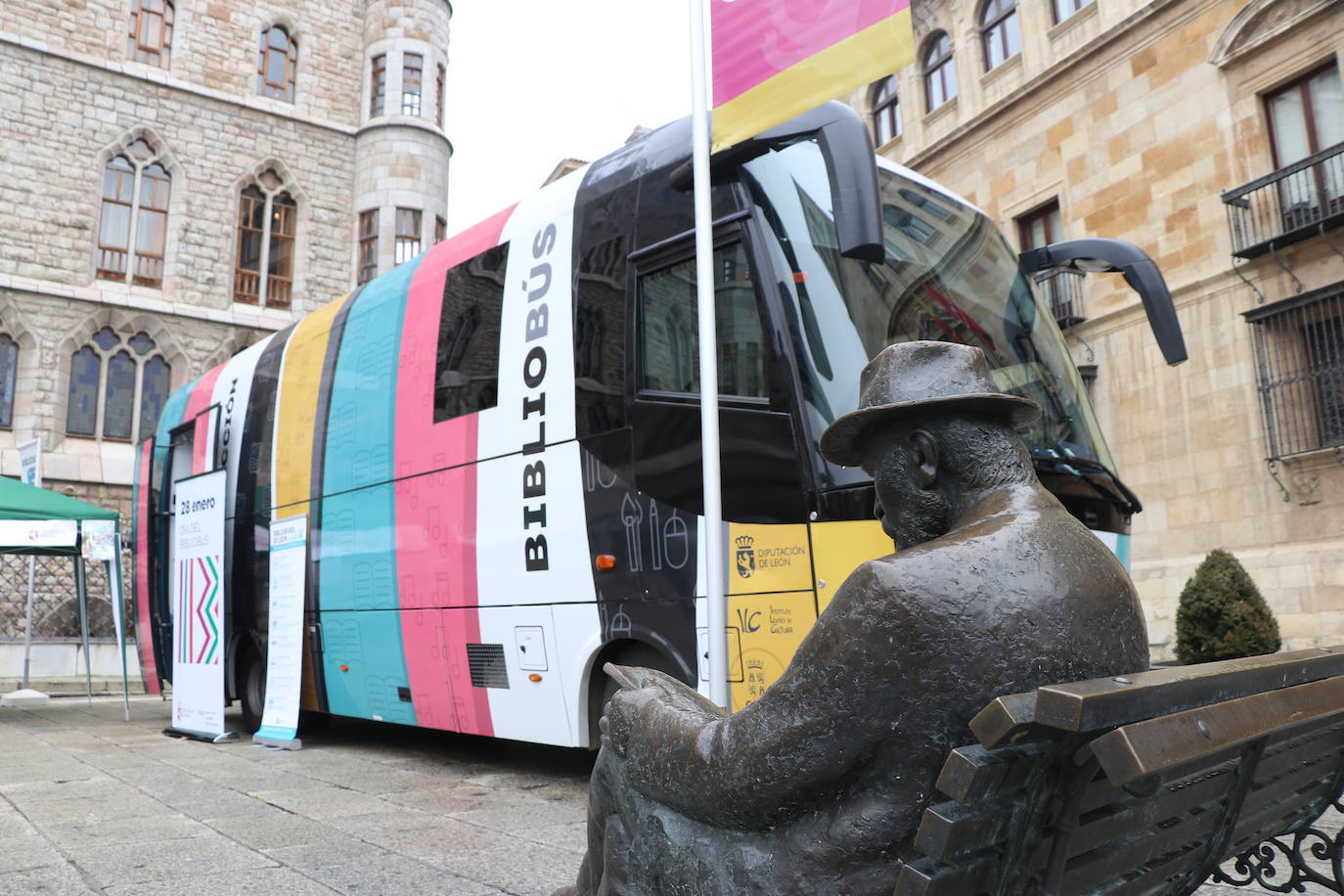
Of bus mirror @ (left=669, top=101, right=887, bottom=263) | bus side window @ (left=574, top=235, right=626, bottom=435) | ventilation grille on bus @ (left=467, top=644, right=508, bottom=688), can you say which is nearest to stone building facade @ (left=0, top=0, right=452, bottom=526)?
ventilation grille on bus @ (left=467, top=644, right=508, bottom=688)

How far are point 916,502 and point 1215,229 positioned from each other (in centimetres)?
1401

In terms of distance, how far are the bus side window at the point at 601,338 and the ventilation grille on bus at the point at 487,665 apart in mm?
1503

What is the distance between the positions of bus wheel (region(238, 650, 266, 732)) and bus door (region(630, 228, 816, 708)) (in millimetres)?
5400

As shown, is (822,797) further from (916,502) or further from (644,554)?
(644,554)

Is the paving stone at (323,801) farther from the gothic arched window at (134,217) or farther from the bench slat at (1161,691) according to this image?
the gothic arched window at (134,217)

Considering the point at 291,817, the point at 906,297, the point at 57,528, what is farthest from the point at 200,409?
the point at 906,297

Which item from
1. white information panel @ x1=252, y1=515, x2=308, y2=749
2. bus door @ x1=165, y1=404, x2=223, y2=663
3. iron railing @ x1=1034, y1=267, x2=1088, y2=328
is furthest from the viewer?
iron railing @ x1=1034, y1=267, x2=1088, y2=328

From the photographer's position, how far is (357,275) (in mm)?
28609

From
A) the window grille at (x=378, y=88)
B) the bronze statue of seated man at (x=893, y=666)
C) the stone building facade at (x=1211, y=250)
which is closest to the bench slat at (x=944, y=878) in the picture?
the bronze statue of seated man at (x=893, y=666)

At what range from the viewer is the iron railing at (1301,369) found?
1209 centimetres

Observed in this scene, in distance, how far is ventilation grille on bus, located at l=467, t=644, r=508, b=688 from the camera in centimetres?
599

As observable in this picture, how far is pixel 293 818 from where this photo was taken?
502 cm

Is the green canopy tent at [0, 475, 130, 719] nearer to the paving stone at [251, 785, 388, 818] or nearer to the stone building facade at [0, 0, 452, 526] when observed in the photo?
the paving stone at [251, 785, 388, 818]

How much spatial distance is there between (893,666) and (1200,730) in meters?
0.45
